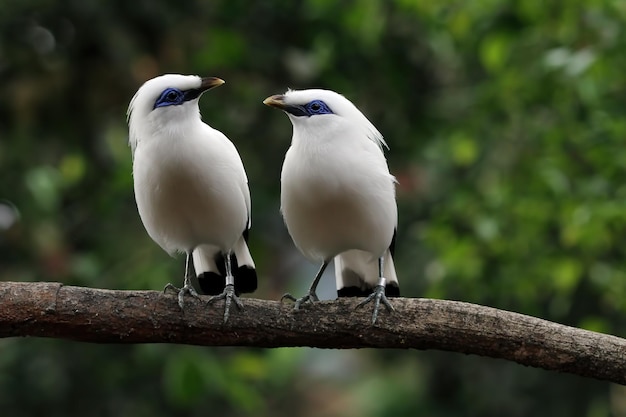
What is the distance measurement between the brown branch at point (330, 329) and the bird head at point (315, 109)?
755 millimetres

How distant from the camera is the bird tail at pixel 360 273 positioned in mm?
4973

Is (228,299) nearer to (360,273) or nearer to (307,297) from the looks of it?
(307,297)

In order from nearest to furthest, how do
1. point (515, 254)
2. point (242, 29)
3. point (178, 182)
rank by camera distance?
point (178, 182)
point (515, 254)
point (242, 29)

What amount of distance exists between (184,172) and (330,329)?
870mm

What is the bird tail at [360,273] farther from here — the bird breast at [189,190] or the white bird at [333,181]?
the bird breast at [189,190]

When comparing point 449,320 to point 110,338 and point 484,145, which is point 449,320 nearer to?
point 110,338

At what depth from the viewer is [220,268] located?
16.4 ft

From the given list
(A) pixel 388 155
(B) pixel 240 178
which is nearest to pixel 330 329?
(B) pixel 240 178

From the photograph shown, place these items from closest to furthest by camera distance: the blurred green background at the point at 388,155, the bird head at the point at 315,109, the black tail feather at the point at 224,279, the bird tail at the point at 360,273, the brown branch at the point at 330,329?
1. the brown branch at the point at 330,329
2. the bird head at the point at 315,109
3. the black tail feather at the point at 224,279
4. the bird tail at the point at 360,273
5. the blurred green background at the point at 388,155

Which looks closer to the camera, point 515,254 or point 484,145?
point 515,254

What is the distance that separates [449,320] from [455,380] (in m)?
5.27

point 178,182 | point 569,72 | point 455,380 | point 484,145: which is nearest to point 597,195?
point 569,72

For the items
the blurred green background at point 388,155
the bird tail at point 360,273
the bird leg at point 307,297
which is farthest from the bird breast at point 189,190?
the blurred green background at point 388,155

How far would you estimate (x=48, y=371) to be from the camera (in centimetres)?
747
